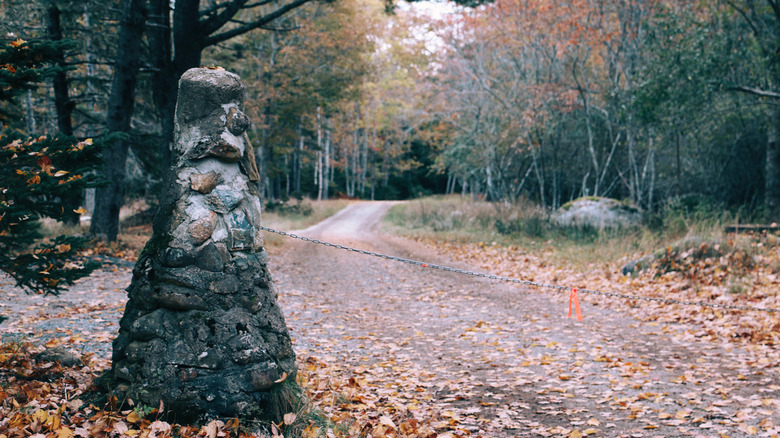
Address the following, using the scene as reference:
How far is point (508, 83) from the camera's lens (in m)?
22.1

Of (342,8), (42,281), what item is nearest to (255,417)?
(42,281)

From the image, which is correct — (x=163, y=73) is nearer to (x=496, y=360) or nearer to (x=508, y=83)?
(x=496, y=360)

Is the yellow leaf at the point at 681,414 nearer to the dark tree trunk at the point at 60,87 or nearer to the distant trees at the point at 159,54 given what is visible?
the distant trees at the point at 159,54

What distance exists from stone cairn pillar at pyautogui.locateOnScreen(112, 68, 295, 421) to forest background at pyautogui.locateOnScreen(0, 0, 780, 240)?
258cm

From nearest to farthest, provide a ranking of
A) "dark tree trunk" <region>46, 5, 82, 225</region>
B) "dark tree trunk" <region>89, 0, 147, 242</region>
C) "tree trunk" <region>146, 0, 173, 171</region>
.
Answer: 1. "dark tree trunk" <region>89, 0, 147, 242</region>
2. "tree trunk" <region>146, 0, 173, 171</region>
3. "dark tree trunk" <region>46, 5, 82, 225</region>

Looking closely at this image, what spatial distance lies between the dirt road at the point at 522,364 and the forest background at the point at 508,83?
396cm

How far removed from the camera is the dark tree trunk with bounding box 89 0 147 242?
37.7 ft

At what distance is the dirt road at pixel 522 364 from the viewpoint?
472cm

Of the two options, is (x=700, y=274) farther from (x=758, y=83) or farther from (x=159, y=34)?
(x=159, y=34)

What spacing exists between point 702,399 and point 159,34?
40.5 ft

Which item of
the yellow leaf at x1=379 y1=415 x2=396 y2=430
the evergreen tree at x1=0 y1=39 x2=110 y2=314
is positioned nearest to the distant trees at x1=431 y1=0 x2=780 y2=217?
the yellow leaf at x1=379 y1=415 x2=396 y2=430

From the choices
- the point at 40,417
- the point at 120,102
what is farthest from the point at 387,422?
the point at 120,102

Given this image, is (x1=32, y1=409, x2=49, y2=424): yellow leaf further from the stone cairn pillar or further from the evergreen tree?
the evergreen tree

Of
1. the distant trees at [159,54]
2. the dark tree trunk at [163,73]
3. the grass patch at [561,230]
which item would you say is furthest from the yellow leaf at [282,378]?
the grass patch at [561,230]
